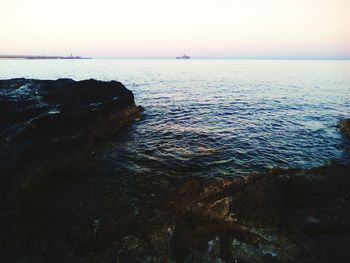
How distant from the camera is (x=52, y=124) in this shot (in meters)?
17.1

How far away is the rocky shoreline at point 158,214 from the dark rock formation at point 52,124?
9 cm

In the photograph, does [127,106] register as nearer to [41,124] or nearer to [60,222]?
[41,124]

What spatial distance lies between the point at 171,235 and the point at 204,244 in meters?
1.27

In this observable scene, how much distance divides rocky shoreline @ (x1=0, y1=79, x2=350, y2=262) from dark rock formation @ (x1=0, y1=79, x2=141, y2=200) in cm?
9

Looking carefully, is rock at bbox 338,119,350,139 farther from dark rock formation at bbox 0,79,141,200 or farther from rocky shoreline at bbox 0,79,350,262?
dark rock formation at bbox 0,79,141,200

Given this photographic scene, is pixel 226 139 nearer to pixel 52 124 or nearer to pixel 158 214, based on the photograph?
pixel 158 214

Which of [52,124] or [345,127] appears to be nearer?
[52,124]

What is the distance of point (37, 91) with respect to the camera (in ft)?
82.8

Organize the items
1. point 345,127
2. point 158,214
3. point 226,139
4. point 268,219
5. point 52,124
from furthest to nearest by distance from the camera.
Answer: point 345,127
point 226,139
point 52,124
point 158,214
point 268,219

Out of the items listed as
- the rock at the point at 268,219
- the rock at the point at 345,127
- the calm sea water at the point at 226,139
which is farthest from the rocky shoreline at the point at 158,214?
the rock at the point at 345,127

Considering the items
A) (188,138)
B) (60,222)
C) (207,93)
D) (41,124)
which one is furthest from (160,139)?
(207,93)

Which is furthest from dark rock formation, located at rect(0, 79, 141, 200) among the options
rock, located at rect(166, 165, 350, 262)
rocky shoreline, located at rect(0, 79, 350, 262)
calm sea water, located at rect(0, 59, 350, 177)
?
rock, located at rect(166, 165, 350, 262)

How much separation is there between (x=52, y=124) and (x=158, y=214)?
1167cm

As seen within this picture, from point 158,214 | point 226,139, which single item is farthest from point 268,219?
point 226,139
